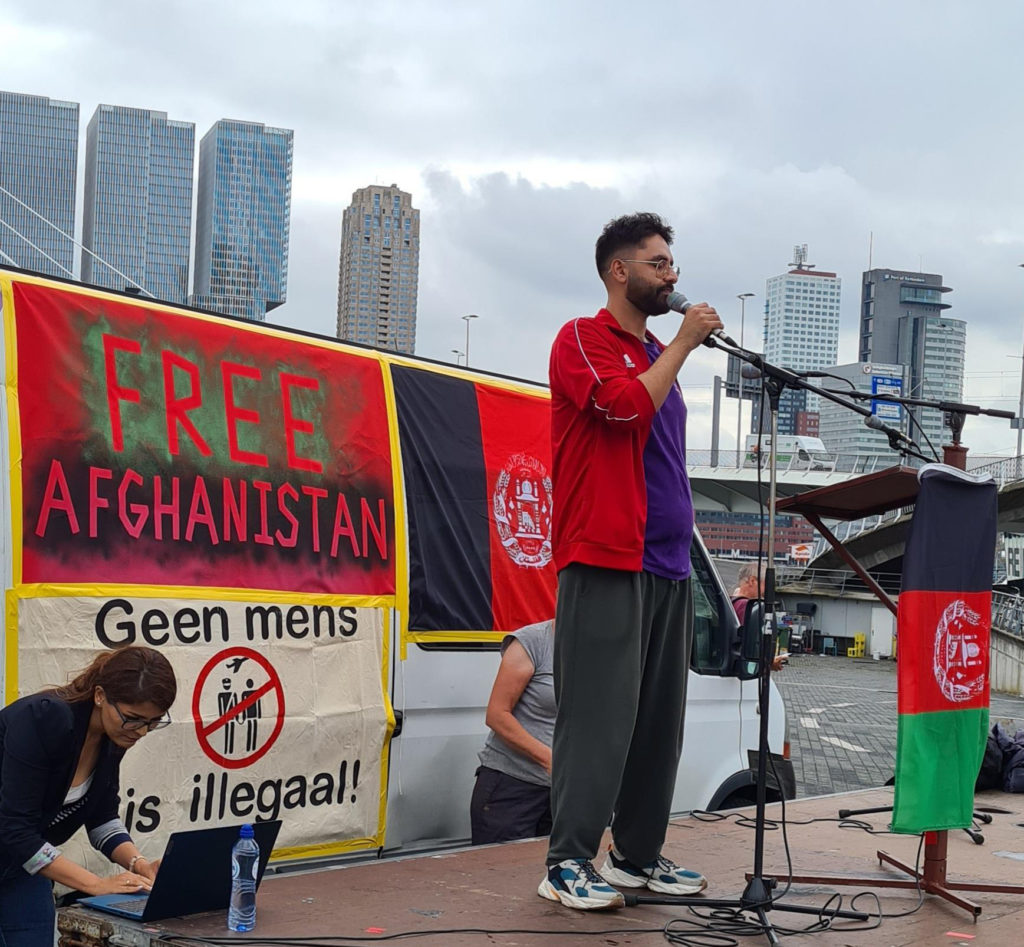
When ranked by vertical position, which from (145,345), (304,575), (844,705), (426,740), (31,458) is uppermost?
(145,345)

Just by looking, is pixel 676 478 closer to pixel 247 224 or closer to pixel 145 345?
pixel 145 345

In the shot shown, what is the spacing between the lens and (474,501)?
565 centimetres

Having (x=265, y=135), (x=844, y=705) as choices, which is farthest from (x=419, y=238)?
(x=844, y=705)

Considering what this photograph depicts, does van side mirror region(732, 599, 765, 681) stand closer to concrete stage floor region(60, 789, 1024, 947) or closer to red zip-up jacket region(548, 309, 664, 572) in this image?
concrete stage floor region(60, 789, 1024, 947)

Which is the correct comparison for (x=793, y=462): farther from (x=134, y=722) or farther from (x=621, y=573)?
(x=134, y=722)

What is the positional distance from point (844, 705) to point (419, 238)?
5097 inches

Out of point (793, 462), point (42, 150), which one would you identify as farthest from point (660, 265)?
point (42, 150)

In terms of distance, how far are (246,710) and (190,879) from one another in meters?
1.06

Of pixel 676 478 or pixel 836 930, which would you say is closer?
pixel 836 930

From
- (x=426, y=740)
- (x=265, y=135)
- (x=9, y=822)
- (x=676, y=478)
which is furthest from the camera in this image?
(x=265, y=135)

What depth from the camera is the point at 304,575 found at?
4.86 metres

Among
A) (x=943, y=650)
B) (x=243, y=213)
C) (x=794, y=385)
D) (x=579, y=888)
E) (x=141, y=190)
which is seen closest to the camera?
(x=579, y=888)

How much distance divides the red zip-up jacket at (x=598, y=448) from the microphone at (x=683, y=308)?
201mm

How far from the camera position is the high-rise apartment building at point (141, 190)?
3216 inches
